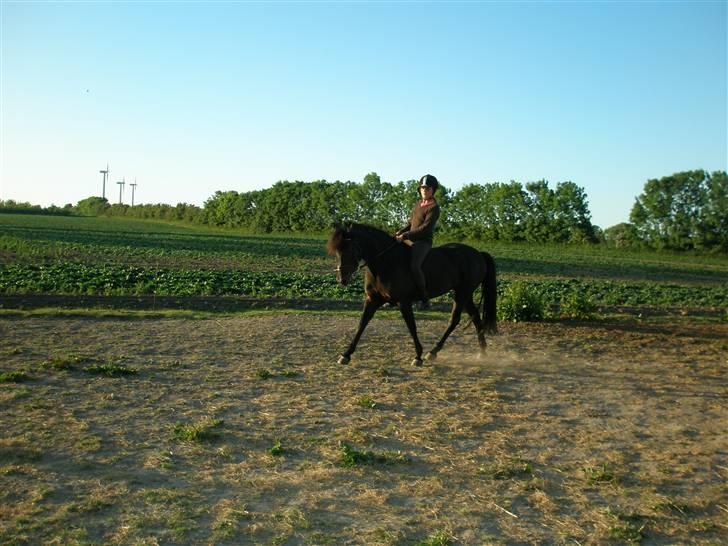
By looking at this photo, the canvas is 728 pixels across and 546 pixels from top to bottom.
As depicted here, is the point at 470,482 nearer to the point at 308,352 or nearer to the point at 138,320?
Result: the point at 308,352

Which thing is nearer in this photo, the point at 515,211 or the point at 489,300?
the point at 489,300

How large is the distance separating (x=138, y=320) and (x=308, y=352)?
4.79 m

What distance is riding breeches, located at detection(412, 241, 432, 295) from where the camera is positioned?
9.71 meters

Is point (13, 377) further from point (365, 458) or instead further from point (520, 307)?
point (520, 307)

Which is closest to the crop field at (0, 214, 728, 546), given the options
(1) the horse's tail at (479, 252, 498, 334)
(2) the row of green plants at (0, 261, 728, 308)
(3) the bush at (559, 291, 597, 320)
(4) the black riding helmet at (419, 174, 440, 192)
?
(1) the horse's tail at (479, 252, 498, 334)

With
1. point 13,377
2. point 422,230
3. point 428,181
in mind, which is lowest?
point 13,377

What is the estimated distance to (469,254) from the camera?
10.7 metres

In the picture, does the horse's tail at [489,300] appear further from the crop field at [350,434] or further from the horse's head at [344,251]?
the horse's head at [344,251]

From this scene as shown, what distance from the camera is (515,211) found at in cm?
6925

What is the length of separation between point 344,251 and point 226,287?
11.5 m

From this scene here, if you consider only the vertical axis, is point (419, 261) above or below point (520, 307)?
above

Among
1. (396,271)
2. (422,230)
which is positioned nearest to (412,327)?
(396,271)

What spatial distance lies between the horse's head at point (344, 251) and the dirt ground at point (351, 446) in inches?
54.5

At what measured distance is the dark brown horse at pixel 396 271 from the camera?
9.29m
